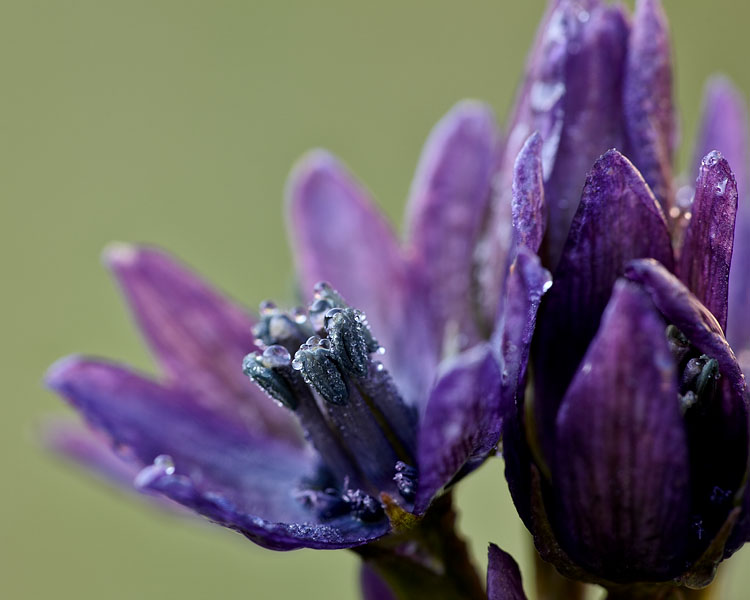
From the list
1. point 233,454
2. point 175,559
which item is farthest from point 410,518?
point 175,559

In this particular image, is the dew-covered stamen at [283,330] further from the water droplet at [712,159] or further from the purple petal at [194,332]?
the water droplet at [712,159]

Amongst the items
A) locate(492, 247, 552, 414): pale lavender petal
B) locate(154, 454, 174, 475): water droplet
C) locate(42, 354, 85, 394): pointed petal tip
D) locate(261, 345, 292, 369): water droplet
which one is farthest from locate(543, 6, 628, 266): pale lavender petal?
locate(42, 354, 85, 394): pointed petal tip

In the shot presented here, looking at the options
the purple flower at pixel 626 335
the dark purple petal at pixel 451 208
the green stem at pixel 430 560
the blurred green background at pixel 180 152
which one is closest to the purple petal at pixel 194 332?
the dark purple petal at pixel 451 208

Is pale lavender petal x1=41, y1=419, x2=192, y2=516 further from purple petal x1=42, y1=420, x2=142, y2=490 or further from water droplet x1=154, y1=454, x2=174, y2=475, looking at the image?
water droplet x1=154, y1=454, x2=174, y2=475

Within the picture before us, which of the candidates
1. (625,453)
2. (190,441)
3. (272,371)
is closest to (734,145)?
(625,453)

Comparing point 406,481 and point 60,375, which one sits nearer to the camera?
point 406,481

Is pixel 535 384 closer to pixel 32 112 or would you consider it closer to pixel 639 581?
pixel 639 581

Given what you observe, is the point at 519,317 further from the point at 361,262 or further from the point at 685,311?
the point at 361,262
